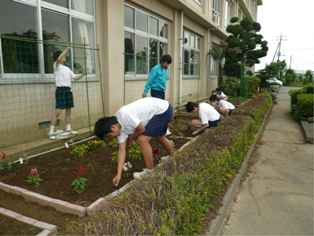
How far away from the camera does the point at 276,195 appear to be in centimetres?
348

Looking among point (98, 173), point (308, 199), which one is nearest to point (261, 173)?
point (308, 199)

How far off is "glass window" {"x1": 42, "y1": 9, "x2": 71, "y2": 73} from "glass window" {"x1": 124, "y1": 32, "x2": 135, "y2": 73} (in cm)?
214

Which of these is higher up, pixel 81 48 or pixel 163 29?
pixel 163 29

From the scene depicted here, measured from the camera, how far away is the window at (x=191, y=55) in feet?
39.4

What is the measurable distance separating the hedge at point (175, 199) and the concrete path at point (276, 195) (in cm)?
33

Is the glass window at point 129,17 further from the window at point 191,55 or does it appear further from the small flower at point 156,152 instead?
the window at point 191,55

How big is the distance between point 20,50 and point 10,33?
32 cm

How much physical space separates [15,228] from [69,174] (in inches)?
47.2

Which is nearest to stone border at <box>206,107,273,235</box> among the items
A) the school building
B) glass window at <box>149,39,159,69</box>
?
the school building

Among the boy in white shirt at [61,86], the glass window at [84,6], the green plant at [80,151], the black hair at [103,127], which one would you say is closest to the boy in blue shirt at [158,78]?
the boy in white shirt at [61,86]

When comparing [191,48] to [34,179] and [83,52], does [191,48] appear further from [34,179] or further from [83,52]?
[34,179]

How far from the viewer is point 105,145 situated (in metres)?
4.72

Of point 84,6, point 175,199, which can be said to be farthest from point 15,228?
point 84,6

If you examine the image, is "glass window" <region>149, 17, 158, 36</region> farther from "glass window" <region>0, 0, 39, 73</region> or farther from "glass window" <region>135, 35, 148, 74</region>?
"glass window" <region>0, 0, 39, 73</region>
